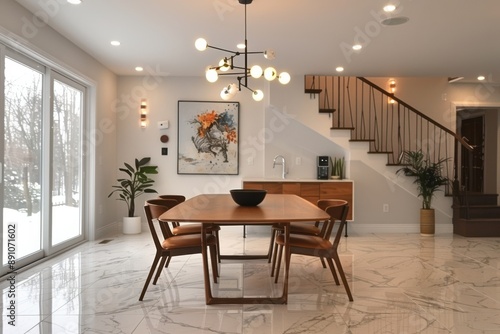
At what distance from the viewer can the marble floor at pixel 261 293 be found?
2.77 meters

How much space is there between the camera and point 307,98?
6.74 metres

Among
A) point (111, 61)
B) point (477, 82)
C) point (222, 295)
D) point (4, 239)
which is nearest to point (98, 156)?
point (111, 61)

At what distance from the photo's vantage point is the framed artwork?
6902mm

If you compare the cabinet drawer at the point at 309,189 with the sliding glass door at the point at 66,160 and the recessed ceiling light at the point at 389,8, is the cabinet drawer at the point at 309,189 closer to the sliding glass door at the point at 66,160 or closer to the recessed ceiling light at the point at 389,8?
the recessed ceiling light at the point at 389,8

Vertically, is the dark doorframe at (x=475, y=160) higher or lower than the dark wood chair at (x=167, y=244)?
higher

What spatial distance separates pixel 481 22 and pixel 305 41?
6.14ft

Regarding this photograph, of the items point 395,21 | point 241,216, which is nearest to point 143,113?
→ point 395,21

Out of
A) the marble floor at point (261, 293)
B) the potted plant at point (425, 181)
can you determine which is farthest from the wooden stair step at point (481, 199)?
the marble floor at point (261, 293)

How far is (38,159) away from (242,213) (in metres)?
2.76

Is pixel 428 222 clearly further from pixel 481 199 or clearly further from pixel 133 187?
pixel 133 187

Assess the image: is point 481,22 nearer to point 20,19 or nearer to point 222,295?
point 222,295

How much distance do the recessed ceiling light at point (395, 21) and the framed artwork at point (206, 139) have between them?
126 inches

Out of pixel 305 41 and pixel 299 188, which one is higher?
pixel 305 41

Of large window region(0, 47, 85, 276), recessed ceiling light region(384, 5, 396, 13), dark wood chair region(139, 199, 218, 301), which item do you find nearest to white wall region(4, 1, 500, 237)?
large window region(0, 47, 85, 276)
